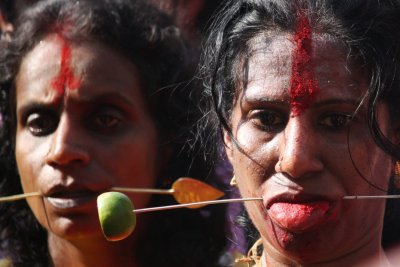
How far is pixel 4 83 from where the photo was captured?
4.38m

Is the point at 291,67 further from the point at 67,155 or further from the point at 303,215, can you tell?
the point at 67,155

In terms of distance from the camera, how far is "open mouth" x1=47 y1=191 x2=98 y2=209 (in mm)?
3889

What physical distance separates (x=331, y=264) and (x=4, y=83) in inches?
74.6

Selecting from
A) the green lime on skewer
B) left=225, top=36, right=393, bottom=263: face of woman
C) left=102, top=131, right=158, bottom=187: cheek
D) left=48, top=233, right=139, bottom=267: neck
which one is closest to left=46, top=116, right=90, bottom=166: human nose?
left=102, top=131, right=158, bottom=187: cheek

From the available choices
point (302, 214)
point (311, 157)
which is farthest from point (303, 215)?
point (311, 157)

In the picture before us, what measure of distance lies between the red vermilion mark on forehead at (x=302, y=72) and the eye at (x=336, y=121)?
64 mm

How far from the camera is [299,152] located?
9.39 feet

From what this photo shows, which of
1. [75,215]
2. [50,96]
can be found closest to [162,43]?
[50,96]

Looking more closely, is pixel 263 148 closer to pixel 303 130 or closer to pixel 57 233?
pixel 303 130

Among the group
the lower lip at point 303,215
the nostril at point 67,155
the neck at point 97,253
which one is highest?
the nostril at point 67,155

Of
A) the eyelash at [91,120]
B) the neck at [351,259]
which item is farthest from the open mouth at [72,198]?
the neck at [351,259]

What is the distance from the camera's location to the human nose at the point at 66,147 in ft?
12.7

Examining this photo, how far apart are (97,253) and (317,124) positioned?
4.60 feet

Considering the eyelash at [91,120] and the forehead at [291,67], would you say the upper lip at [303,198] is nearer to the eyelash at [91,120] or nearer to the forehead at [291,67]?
the forehead at [291,67]
